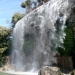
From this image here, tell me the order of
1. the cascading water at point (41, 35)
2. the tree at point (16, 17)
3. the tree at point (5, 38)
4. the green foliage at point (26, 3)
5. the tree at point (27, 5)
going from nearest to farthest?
the cascading water at point (41, 35) → the tree at point (5, 38) → the tree at point (16, 17) → the tree at point (27, 5) → the green foliage at point (26, 3)

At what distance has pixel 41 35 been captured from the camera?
78.7 ft

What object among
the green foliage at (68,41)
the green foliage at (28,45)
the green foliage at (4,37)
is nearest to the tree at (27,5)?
the green foliage at (4,37)

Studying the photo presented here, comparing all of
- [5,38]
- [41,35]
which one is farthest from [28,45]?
[5,38]

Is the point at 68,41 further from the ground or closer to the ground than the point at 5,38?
closer to the ground

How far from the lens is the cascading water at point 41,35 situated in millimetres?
20641

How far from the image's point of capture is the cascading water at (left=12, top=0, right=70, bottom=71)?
813 inches

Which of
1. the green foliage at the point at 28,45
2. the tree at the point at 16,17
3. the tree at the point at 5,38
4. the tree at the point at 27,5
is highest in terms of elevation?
the tree at the point at 27,5

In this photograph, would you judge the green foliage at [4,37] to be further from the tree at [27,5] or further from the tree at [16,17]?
the tree at [27,5]

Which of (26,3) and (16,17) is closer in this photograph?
(16,17)

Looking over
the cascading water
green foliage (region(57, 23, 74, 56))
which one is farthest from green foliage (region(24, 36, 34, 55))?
green foliage (region(57, 23, 74, 56))

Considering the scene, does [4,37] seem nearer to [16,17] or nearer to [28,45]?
[16,17]

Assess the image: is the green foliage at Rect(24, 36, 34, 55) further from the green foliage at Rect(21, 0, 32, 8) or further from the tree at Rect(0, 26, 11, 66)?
the green foliage at Rect(21, 0, 32, 8)

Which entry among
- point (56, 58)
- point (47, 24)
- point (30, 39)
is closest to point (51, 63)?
point (56, 58)

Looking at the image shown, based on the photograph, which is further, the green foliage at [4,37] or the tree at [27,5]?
the tree at [27,5]
